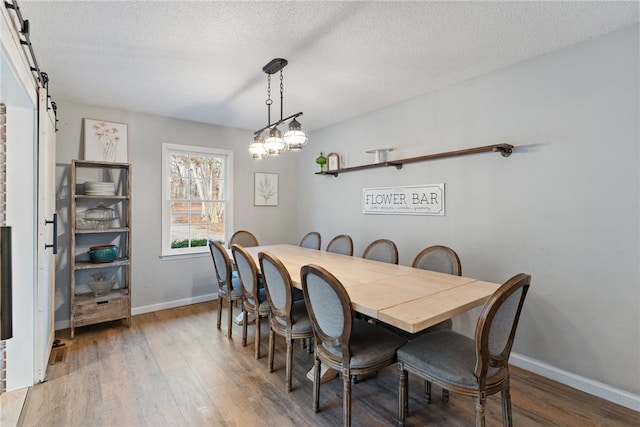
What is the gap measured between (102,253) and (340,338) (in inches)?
115

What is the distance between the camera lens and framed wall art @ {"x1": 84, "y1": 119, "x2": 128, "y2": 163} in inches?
138

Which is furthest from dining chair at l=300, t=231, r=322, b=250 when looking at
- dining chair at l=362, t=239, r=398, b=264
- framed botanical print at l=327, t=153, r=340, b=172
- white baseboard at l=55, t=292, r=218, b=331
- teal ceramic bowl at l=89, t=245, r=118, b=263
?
teal ceramic bowl at l=89, t=245, r=118, b=263

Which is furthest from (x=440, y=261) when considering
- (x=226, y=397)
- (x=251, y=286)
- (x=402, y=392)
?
(x=226, y=397)

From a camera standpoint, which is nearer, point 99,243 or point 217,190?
Result: point 99,243

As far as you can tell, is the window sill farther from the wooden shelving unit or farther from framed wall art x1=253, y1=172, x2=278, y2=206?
framed wall art x1=253, y1=172, x2=278, y2=206

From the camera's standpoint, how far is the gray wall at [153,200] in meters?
3.41

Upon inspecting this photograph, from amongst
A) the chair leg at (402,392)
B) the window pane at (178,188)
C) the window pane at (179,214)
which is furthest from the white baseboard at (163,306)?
the chair leg at (402,392)

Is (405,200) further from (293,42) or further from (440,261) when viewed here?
(293,42)

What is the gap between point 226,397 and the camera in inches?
85.5

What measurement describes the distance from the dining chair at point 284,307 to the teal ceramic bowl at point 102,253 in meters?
2.08

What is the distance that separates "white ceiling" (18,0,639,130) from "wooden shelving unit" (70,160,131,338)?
834mm

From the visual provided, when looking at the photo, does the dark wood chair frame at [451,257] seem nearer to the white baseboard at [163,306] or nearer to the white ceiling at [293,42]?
the white ceiling at [293,42]

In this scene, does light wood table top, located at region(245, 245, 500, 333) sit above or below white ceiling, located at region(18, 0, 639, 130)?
below

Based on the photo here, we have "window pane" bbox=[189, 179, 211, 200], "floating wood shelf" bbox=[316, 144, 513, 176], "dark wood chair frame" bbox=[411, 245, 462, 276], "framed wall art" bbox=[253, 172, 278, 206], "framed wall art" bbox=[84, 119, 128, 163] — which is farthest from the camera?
"framed wall art" bbox=[253, 172, 278, 206]
